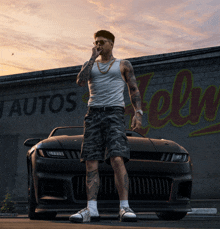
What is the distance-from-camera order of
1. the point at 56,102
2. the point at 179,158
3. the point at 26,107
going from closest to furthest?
the point at 179,158
the point at 56,102
the point at 26,107

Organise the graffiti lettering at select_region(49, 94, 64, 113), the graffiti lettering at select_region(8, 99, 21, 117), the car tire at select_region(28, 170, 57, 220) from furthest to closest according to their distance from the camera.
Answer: the graffiti lettering at select_region(8, 99, 21, 117) → the graffiti lettering at select_region(49, 94, 64, 113) → the car tire at select_region(28, 170, 57, 220)

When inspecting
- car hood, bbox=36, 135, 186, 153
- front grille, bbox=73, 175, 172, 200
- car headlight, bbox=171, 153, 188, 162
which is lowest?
front grille, bbox=73, 175, 172, 200

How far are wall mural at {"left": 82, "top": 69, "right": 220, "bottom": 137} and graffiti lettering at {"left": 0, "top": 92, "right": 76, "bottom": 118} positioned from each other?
9.85 ft

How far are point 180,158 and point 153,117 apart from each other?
782 centimetres

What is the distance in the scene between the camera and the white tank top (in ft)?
12.3

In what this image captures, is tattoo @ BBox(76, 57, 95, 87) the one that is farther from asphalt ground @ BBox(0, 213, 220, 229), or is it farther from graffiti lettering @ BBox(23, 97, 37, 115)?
graffiti lettering @ BBox(23, 97, 37, 115)

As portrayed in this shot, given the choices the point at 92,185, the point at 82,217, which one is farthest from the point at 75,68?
the point at 82,217

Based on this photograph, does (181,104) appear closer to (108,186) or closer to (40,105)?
(40,105)

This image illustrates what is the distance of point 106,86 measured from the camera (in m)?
3.76

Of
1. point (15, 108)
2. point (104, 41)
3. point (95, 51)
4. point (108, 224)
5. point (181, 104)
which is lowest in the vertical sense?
point (108, 224)

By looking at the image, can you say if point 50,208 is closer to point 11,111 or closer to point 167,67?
point 167,67

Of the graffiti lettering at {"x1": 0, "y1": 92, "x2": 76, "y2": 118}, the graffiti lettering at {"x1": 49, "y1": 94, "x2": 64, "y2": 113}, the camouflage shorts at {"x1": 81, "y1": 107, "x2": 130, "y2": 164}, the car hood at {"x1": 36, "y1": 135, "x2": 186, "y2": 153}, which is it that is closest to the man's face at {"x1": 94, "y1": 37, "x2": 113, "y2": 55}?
the camouflage shorts at {"x1": 81, "y1": 107, "x2": 130, "y2": 164}

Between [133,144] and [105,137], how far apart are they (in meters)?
0.78

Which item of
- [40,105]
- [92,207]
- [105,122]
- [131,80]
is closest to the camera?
[92,207]
